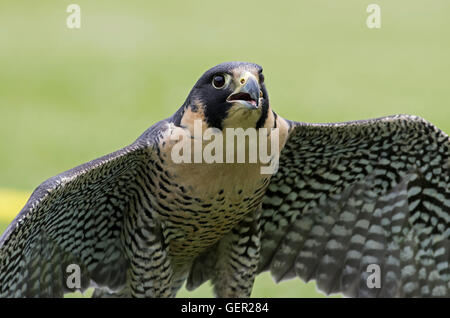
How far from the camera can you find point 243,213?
5934 millimetres

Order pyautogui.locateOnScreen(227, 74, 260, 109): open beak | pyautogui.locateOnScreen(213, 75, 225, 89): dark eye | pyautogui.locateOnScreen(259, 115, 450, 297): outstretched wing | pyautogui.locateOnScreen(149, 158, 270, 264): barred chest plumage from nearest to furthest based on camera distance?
pyautogui.locateOnScreen(227, 74, 260, 109): open beak → pyautogui.locateOnScreen(213, 75, 225, 89): dark eye → pyautogui.locateOnScreen(149, 158, 270, 264): barred chest plumage → pyautogui.locateOnScreen(259, 115, 450, 297): outstretched wing

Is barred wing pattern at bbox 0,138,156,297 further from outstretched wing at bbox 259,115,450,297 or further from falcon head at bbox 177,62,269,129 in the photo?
outstretched wing at bbox 259,115,450,297

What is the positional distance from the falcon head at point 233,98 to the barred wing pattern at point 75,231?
48cm

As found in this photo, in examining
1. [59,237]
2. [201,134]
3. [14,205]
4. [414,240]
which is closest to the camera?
[201,134]

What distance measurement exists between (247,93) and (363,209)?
1.46 m

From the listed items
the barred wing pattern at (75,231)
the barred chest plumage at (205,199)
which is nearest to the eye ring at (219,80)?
the barred chest plumage at (205,199)

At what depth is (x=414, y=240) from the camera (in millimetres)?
6480

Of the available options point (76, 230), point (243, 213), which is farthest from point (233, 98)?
point (76, 230)

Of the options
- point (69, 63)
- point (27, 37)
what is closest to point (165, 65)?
point (69, 63)

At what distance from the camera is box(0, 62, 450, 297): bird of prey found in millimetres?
5523

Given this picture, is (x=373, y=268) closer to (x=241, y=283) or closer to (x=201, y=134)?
(x=241, y=283)


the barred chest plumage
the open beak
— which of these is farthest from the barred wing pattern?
the open beak

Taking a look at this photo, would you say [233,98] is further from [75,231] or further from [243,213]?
[75,231]
